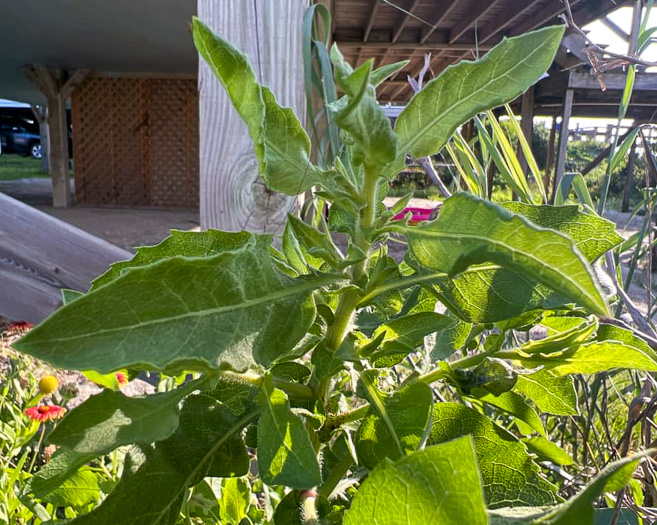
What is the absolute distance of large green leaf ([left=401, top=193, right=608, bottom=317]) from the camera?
0.31 metres

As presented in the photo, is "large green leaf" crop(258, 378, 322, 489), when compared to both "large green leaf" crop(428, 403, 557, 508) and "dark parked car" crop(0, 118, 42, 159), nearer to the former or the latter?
"large green leaf" crop(428, 403, 557, 508)

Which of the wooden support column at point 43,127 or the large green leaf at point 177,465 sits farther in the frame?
the wooden support column at point 43,127

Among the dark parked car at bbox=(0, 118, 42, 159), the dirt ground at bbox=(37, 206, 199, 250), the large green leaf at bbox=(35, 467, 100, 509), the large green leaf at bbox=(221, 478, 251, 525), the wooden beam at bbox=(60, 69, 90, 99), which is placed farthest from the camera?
the dark parked car at bbox=(0, 118, 42, 159)

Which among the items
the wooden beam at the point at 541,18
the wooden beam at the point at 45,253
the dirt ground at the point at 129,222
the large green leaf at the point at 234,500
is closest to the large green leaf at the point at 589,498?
the large green leaf at the point at 234,500

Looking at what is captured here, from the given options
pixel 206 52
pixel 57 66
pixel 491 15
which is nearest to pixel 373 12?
pixel 491 15

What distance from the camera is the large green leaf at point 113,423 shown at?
0.38m

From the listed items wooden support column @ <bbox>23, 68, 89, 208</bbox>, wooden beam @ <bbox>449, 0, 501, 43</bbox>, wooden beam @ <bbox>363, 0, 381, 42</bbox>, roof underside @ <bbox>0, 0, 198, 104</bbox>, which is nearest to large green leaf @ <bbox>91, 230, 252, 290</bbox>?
wooden beam @ <bbox>363, 0, 381, 42</bbox>

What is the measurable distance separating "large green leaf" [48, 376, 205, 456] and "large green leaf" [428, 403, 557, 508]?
246 mm

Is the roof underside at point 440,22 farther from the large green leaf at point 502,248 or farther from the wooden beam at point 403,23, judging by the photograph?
the large green leaf at point 502,248

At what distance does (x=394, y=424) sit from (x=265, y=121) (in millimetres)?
268

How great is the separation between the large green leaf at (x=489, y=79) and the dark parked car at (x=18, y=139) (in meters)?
31.0

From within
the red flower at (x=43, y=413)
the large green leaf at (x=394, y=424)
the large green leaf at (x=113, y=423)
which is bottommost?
the red flower at (x=43, y=413)

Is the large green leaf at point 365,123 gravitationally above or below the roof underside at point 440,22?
below

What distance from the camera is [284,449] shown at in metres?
0.43
